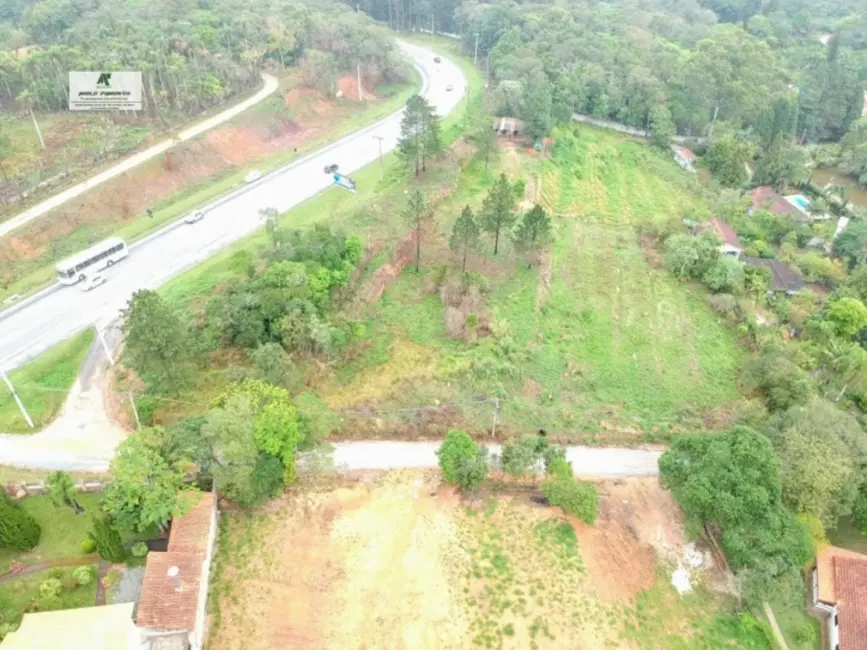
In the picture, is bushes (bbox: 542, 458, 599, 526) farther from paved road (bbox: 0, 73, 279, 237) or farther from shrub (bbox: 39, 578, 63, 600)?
paved road (bbox: 0, 73, 279, 237)

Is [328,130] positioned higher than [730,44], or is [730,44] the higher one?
[730,44]

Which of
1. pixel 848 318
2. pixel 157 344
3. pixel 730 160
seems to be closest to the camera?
pixel 157 344

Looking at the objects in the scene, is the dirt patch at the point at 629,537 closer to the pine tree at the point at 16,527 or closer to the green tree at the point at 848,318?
the green tree at the point at 848,318

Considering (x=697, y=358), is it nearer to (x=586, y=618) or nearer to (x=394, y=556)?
(x=586, y=618)

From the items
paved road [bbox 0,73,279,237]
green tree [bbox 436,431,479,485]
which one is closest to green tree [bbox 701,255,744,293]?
green tree [bbox 436,431,479,485]

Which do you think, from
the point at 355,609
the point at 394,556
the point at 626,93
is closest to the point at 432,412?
the point at 394,556

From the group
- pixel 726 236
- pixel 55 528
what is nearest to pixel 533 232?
pixel 726 236

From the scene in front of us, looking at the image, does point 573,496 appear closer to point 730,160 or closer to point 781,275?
point 781,275
